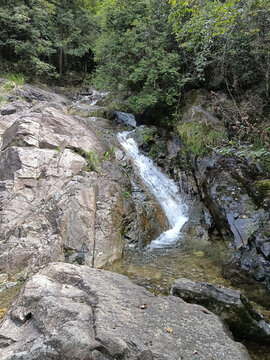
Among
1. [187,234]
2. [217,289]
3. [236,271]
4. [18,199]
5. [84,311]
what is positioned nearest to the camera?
[84,311]

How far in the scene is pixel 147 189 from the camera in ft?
28.3

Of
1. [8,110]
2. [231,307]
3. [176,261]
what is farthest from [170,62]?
[231,307]

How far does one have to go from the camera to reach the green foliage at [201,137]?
9.24 m

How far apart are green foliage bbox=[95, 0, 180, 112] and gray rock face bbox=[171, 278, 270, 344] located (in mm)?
8423

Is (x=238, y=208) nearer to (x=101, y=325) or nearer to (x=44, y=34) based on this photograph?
(x=101, y=325)

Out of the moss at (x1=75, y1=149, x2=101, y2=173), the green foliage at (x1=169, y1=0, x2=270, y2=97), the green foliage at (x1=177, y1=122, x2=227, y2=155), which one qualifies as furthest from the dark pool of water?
the green foliage at (x1=169, y1=0, x2=270, y2=97)

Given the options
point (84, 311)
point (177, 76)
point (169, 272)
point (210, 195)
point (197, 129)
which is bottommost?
point (169, 272)

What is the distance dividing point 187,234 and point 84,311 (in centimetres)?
514

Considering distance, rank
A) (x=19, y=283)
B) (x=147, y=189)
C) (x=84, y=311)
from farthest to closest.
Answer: (x=147, y=189) → (x=19, y=283) → (x=84, y=311)

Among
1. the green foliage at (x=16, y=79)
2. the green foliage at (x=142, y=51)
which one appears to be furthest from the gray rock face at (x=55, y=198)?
the green foliage at (x=16, y=79)

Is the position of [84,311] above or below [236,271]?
above

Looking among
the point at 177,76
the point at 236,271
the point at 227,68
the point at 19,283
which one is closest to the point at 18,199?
the point at 19,283

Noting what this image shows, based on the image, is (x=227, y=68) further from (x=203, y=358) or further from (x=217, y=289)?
(x=203, y=358)

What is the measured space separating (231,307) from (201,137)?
6941 mm
